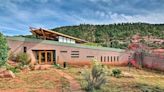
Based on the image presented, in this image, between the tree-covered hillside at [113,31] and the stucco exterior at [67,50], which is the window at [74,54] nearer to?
the stucco exterior at [67,50]

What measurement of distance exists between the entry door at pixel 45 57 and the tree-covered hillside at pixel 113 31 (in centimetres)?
2207

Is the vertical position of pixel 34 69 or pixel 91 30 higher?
pixel 91 30

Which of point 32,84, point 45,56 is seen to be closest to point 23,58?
point 45,56

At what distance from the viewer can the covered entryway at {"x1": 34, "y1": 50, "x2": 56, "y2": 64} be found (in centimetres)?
3534

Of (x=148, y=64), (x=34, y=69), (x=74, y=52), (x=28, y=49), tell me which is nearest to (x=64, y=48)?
(x=74, y=52)

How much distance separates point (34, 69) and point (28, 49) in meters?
7.70

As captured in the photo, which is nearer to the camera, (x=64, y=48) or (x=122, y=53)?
(x=64, y=48)

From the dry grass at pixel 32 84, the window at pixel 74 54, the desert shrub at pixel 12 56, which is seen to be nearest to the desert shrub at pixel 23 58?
the desert shrub at pixel 12 56

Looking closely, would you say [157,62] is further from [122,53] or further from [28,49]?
[28,49]

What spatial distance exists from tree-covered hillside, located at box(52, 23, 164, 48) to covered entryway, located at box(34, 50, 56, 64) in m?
21.9

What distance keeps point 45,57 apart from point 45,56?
0.45 feet

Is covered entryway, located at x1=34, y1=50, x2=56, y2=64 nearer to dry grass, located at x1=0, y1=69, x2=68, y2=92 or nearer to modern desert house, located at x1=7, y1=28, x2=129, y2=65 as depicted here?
modern desert house, located at x1=7, y1=28, x2=129, y2=65

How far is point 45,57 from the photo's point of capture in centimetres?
3553

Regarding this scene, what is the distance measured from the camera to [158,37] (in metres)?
57.8
